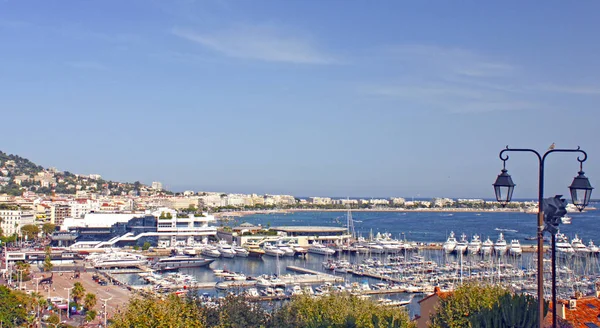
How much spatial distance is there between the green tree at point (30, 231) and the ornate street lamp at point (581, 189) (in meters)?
41.2

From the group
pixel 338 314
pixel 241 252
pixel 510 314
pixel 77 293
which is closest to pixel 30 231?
pixel 241 252

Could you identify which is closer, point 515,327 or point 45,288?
point 515,327

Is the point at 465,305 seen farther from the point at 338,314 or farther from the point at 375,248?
the point at 375,248

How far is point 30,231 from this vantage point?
131ft

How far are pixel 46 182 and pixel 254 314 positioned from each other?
7878cm

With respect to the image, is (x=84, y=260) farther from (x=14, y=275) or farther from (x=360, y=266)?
(x=360, y=266)

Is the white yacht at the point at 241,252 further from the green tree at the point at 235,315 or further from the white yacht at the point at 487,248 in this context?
the green tree at the point at 235,315

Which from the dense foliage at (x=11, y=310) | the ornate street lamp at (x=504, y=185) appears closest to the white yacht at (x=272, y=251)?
the dense foliage at (x=11, y=310)

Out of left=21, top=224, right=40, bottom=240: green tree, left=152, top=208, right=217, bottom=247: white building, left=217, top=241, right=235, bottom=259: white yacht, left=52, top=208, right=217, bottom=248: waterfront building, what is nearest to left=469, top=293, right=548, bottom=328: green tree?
left=217, top=241, right=235, bottom=259: white yacht

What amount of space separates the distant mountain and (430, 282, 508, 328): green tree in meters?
67.1

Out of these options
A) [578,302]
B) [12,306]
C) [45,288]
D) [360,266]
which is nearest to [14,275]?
[45,288]

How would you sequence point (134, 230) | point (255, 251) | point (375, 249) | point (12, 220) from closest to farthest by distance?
1. point (255, 251)
2. point (375, 249)
3. point (134, 230)
4. point (12, 220)

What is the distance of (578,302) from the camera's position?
30.6 ft

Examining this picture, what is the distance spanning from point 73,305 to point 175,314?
11.8 metres
